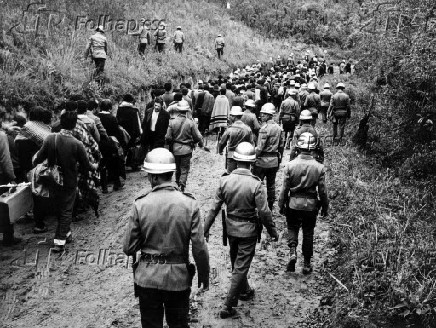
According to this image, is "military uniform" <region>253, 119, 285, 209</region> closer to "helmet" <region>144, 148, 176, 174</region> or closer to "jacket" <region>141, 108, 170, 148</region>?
"jacket" <region>141, 108, 170, 148</region>

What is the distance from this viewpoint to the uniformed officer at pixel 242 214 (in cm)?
505

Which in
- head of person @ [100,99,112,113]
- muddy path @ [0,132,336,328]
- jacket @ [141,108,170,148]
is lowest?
muddy path @ [0,132,336,328]

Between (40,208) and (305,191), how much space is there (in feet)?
14.3

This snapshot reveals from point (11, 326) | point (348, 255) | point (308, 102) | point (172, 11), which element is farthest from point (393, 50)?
point (172, 11)

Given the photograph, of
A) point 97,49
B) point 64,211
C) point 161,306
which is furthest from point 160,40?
point 161,306

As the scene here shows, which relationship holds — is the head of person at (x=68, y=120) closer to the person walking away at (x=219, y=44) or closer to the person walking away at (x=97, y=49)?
the person walking away at (x=97, y=49)

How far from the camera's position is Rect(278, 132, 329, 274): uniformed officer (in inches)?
237

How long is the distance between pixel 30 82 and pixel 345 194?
25.9ft

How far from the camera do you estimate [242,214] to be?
5098mm

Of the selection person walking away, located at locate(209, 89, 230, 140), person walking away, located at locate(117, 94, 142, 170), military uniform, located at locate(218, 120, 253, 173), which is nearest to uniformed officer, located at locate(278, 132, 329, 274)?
military uniform, located at locate(218, 120, 253, 173)

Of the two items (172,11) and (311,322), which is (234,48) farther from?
(311,322)

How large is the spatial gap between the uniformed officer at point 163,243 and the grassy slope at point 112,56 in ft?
23.8

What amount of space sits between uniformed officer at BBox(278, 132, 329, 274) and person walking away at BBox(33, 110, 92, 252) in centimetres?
316

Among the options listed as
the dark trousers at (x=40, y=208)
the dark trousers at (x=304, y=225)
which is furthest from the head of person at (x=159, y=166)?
the dark trousers at (x=40, y=208)
